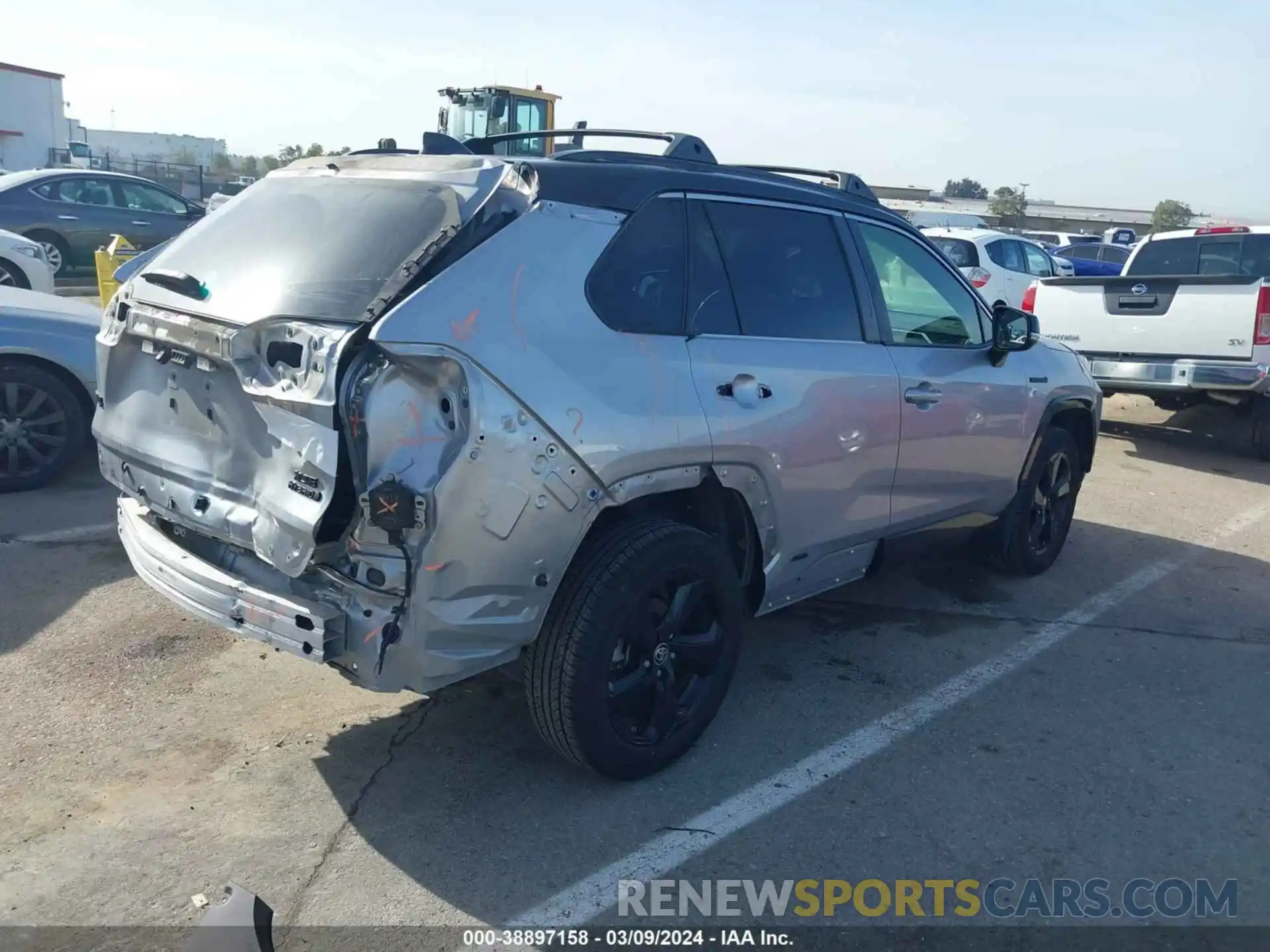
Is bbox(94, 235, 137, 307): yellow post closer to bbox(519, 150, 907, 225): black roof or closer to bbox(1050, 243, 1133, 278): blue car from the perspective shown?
bbox(519, 150, 907, 225): black roof

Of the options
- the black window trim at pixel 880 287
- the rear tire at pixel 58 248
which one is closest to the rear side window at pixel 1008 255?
the black window trim at pixel 880 287

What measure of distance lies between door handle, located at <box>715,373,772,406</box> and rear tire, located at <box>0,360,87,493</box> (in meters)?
4.54

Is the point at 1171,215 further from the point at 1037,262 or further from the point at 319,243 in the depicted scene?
the point at 319,243

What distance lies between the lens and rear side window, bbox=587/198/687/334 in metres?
3.41

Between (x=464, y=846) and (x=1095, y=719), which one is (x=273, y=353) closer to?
(x=464, y=846)

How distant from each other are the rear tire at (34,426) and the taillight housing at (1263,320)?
8.33m

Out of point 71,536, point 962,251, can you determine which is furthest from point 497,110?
point 71,536

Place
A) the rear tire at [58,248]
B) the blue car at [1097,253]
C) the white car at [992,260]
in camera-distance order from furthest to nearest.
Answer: the blue car at [1097,253], the rear tire at [58,248], the white car at [992,260]

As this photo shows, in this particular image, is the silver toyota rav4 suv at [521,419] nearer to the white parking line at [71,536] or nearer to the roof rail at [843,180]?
the roof rail at [843,180]

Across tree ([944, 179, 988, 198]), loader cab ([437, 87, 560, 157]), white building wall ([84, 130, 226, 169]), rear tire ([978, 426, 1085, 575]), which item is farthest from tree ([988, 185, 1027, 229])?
white building wall ([84, 130, 226, 169])

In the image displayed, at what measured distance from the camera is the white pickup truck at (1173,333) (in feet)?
27.6

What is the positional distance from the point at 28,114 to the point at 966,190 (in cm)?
5952

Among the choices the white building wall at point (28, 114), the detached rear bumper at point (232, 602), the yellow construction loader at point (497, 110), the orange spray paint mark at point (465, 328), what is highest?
the white building wall at point (28, 114)

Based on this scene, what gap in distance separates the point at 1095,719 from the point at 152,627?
392cm
